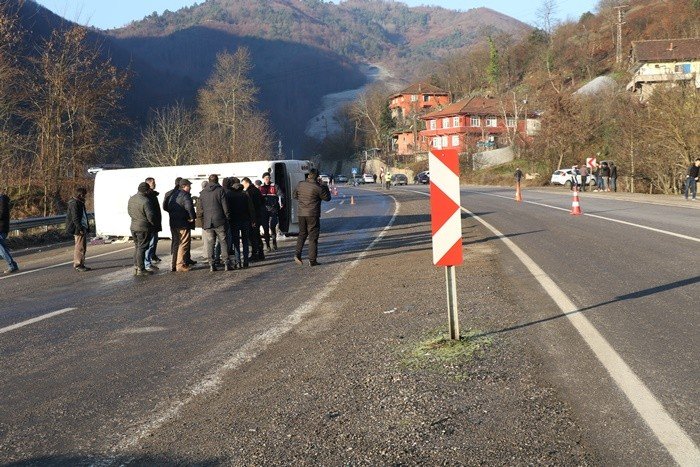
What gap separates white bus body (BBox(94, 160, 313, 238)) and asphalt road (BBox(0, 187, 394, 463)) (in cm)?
581

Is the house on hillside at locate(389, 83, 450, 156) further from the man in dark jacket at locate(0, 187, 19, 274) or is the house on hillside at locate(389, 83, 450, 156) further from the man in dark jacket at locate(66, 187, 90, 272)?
the man in dark jacket at locate(66, 187, 90, 272)

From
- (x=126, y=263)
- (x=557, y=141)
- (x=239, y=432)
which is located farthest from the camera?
(x=557, y=141)

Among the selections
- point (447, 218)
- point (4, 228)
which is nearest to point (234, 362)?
point (447, 218)

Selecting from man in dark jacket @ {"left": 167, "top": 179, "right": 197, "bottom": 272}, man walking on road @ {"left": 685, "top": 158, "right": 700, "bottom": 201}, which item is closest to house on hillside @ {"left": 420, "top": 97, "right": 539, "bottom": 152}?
man walking on road @ {"left": 685, "top": 158, "right": 700, "bottom": 201}

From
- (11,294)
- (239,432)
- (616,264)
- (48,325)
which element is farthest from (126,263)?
(239,432)

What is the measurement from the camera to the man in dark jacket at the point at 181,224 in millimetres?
13766

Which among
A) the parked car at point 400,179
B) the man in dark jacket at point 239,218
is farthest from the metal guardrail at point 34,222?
the parked car at point 400,179

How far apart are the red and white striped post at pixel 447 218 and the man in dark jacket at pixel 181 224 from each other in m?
8.05

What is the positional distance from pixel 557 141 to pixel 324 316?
58103mm

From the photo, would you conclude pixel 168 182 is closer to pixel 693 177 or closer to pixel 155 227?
pixel 155 227

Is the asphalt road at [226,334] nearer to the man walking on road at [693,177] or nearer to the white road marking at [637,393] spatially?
the white road marking at [637,393]

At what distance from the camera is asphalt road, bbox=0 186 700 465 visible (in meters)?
4.70

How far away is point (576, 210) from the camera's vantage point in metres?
23.4

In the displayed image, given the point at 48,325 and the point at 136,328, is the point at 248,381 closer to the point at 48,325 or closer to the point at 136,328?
the point at 136,328
